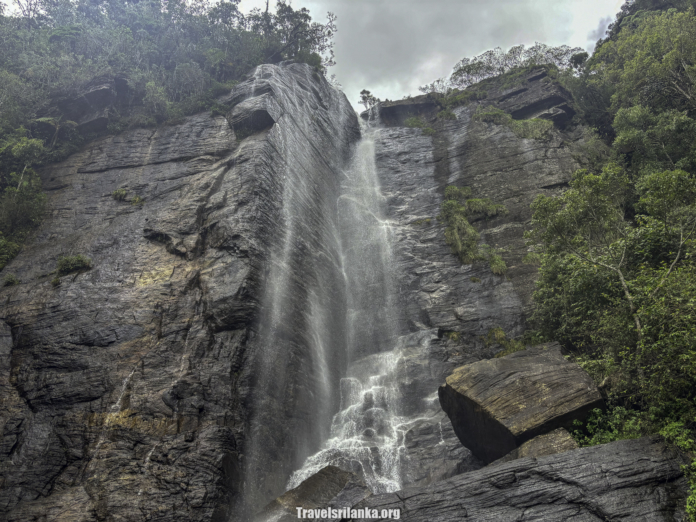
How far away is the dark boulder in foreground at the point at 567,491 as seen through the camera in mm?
7797

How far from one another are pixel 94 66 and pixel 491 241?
103 feet

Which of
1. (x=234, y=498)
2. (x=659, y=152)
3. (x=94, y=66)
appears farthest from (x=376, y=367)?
(x=94, y=66)

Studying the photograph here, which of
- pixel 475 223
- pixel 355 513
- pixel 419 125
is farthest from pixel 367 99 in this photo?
pixel 355 513

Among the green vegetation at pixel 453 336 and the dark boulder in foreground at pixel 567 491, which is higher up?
the green vegetation at pixel 453 336

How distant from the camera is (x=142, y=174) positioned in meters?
23.4

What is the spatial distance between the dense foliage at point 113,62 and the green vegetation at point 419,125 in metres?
11.2

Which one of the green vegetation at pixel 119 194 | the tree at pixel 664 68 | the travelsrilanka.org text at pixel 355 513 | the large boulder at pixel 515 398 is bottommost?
the travelsrilanka.org text at pixel 355 513

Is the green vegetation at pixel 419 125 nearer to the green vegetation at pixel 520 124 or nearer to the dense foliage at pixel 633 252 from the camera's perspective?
the green vegetation at pixel 520 124

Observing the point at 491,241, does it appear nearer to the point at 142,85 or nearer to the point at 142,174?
the point at 142,174

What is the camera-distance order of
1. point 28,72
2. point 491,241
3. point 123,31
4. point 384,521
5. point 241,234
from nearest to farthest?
point 384,521
point 241,234
point 491,241
point 28,72
point 123,31

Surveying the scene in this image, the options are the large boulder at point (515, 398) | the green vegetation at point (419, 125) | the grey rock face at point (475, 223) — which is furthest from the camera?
the green vegetation at point (419, 125)

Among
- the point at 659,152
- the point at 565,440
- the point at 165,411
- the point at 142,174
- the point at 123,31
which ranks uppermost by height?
the point at 123,31

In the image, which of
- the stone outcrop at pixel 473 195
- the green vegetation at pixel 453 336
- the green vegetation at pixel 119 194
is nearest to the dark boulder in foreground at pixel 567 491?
the stone outcrop at pixel 473 195

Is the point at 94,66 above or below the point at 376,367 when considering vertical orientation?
above
